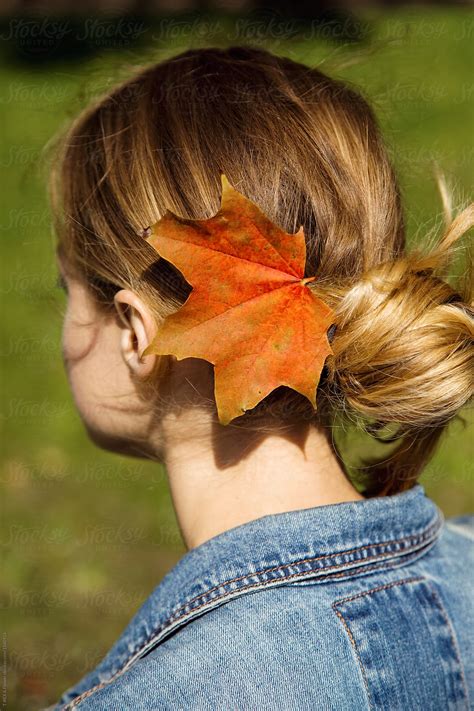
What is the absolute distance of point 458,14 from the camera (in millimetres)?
6785

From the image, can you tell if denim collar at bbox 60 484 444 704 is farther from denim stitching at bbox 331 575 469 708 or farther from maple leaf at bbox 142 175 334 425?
maple leaf at bbox 142 175 334 425

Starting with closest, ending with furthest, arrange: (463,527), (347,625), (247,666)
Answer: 1. (247,666)
2. (347,625)
3. (463,527)

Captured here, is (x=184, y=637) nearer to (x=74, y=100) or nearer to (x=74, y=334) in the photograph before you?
(x=74, y=334)

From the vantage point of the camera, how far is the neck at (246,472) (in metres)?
1.54

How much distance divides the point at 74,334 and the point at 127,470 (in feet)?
5.93

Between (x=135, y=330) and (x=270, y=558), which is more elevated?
(x=135, y=330)

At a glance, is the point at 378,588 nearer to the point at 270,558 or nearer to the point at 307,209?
the point at 270,558

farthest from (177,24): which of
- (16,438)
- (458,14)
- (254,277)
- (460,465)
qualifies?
(254,277)

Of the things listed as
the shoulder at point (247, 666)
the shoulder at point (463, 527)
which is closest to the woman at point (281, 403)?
the shoulder at point (247, 666)

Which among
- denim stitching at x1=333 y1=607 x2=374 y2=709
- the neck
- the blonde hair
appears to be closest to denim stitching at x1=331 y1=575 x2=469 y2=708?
denim stitching at x1=333 y1=607 x2=374 y2=709

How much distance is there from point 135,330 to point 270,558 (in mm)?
506

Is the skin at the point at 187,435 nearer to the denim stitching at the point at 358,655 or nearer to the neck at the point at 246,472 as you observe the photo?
the neck at the point at 246,472

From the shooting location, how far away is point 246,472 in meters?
1.56

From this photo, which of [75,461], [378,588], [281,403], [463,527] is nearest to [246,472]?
[281,403]
